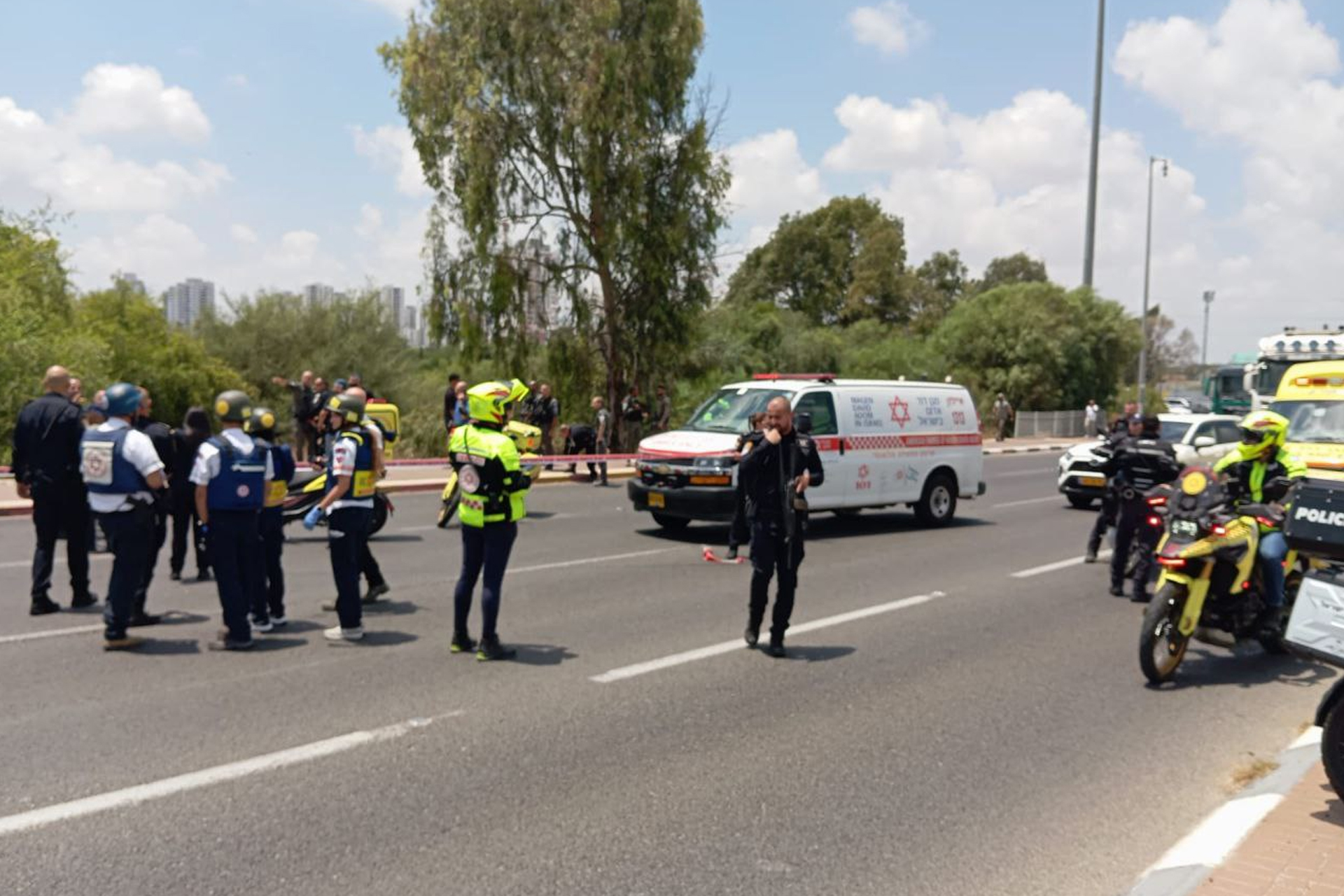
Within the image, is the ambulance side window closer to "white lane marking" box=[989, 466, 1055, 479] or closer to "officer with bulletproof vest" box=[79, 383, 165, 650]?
"officer with bulletproof vest" box=[79, 383, 165, 650]

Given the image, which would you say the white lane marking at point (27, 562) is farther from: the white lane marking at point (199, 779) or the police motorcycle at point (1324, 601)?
the police motorcycle at point (1324, 601)

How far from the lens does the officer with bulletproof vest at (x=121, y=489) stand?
759 cm

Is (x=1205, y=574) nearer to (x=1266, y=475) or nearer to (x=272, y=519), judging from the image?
(x=1266, y=475)

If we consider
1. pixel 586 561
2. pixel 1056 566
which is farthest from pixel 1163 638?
pixel 586 561

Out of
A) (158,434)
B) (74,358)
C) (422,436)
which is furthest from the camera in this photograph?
(422,436)

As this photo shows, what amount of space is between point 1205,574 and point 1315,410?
7.65m

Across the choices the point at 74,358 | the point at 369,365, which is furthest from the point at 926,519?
the point at 369,365

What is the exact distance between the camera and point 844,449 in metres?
14.7

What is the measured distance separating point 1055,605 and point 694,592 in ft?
10.9

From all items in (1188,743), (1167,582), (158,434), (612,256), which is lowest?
(1188,743)

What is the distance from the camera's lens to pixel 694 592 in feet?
34.5

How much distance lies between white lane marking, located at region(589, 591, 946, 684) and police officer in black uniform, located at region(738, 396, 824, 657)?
1.63 feet

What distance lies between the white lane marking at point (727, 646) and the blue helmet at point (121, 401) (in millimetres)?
3593

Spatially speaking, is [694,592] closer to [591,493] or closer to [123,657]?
[123,657]
